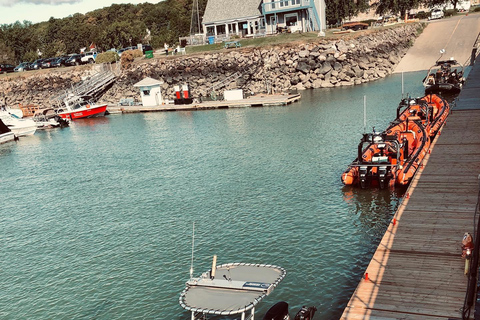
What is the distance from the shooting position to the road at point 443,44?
69.2 metres

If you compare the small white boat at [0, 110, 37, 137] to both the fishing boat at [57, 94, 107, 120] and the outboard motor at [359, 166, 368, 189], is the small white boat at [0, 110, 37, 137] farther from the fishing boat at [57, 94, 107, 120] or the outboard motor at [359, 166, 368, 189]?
the outboard motor at [359, 166, 368, 189]

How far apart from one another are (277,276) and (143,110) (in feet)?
175

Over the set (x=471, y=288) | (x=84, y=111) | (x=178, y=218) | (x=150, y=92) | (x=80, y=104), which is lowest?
(x=178, y=218)

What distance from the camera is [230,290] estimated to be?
13211 mm

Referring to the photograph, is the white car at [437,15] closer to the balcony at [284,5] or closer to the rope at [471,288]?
the balcony at [284,5]

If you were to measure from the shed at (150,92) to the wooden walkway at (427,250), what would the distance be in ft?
154

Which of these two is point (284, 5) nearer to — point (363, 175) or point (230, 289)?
point (363, 175)

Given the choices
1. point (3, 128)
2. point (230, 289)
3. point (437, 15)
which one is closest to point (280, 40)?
point (437, 15)

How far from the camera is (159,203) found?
25.7 metres

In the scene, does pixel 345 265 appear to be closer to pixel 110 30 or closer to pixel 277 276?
pixel 277 276

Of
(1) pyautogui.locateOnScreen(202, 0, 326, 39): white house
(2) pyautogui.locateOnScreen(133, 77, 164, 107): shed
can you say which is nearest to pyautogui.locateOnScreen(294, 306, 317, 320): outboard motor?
(2) pyautogui.locateOnScreen(133, 77, 164, 107): shed

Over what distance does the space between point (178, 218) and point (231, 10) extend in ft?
228

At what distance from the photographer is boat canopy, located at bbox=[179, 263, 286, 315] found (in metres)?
12.4

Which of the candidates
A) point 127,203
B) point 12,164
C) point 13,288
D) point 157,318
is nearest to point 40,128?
point 12,164
